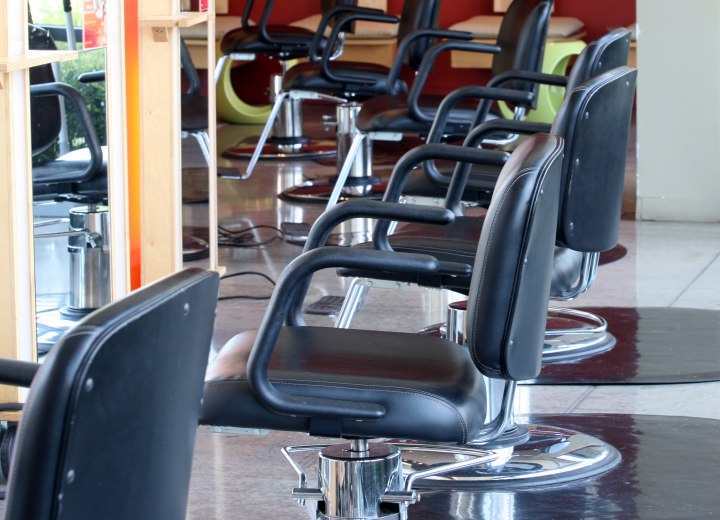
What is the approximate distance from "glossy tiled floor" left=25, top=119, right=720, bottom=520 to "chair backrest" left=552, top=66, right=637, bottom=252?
1.61 feet

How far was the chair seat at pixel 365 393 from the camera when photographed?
6.31 feet

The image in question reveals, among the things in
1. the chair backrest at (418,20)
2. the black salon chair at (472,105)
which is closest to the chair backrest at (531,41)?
the black salon chair at (472,105)

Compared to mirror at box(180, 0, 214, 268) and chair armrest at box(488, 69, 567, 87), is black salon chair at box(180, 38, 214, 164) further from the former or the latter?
chair armrest at box(488, 69, 567, 87)

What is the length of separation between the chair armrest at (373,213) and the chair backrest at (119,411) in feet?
3.15

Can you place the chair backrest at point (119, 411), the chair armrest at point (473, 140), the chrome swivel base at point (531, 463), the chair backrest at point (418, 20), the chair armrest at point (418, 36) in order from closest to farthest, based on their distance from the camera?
the chair backrest at point (119, 411) < the chrome swivel base at point (531, 463) < the chair armrest at point (473, 140) < the chair armrest at point (418, 36) < the chair backrest at point (418, 20)

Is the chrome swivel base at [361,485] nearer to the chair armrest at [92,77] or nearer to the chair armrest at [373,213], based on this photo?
the chair armrest at [373,213]

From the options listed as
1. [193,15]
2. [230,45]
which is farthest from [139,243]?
[230,45]

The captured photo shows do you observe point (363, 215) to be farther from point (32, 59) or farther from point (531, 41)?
point (531, 41)

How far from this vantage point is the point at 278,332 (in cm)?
192

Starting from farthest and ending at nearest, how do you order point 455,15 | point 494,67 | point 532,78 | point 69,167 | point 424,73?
point 455,15 → point 494,67 → point 424,73 → point 532,78 → point 69,167

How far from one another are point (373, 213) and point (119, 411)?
1181 millimetres

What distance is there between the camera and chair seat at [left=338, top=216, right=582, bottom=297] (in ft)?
8.89

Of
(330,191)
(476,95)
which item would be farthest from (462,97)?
(330,191)

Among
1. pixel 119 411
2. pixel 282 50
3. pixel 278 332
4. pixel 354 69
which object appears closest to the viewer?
pixel 119 411
